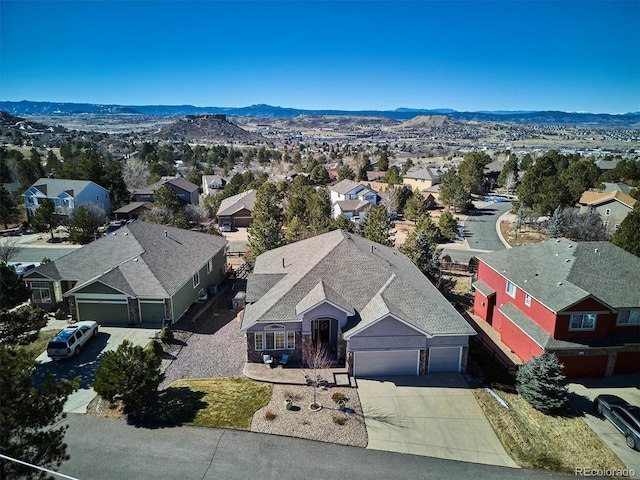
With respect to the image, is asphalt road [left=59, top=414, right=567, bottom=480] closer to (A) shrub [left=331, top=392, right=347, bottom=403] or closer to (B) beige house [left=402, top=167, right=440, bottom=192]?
(A) shrub [left=331, top=392, right=347, bottom=403]

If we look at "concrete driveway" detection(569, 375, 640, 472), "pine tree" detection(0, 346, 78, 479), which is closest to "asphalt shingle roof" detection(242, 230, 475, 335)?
"concrete driveway" detection(569, 375, 640, 472)

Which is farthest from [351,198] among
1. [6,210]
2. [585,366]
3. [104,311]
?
[585,366]

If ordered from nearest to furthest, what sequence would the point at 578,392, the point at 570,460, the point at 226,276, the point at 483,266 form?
the point at 570,460 < the point at 578,392 < the point at 483,266 < the point at 226,276

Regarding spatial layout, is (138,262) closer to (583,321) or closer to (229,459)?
(229,459)

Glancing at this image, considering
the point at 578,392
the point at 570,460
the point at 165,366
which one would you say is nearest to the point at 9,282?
the point at 165,366

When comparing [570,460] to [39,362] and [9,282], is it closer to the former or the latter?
[39,362]

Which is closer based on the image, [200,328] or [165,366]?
[165,366]
